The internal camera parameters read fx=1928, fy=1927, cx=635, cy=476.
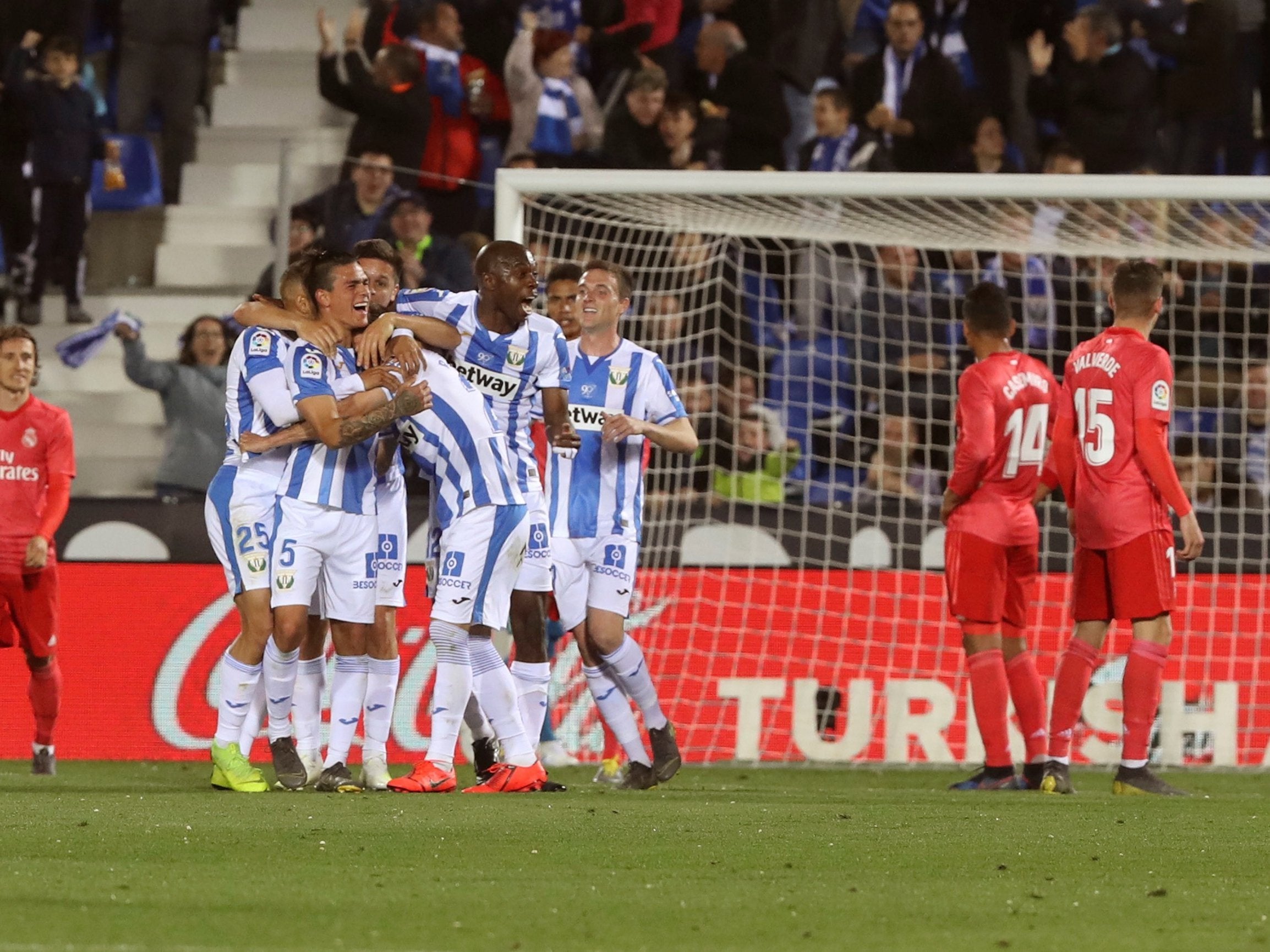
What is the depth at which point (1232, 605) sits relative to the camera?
10.5m

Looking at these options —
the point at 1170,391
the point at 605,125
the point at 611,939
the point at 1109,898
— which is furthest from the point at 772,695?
the point at 611,939

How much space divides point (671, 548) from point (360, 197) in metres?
3.82

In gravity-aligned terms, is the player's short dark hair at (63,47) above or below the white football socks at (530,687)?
above

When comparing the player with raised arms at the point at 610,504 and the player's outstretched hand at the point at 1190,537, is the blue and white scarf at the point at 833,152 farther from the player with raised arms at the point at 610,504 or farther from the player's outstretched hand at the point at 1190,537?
the player's outstretched hand at the point at 1190,537

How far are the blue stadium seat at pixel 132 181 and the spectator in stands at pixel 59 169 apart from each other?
703mm

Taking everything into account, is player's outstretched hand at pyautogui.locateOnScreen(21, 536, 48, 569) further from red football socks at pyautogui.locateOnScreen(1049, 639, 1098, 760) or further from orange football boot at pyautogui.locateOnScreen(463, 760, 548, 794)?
red football socks at pyautogui.locateOnScreen(1049, 639, 1098, 760)

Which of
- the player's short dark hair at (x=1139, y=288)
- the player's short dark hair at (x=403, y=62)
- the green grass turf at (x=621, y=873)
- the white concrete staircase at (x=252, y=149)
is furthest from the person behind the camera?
the white concrete staircase at (x=252, y=149)

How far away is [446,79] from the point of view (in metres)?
14.2

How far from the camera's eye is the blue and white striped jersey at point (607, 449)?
26.7 ft

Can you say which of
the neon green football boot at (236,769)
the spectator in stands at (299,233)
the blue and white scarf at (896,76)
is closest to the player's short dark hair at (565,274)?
the neon green football boot at (236,769)

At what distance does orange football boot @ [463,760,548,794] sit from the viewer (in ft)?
23.4

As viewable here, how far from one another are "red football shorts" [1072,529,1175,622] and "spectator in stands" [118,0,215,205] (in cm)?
918

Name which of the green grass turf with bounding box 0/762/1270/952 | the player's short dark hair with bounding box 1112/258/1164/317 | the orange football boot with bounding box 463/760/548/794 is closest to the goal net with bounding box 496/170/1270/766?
the player's short dark hair with bounding box 1112/258/1164/317

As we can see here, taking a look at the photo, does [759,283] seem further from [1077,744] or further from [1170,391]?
[1170,391]
